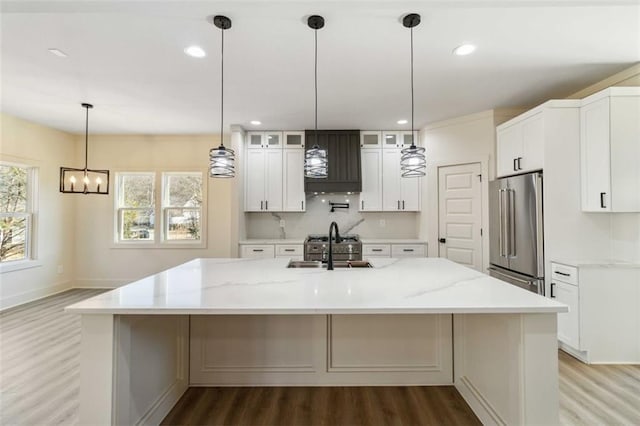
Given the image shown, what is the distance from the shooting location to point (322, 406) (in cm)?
199

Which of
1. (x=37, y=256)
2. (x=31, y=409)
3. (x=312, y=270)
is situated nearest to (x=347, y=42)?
(x=312, y=270)

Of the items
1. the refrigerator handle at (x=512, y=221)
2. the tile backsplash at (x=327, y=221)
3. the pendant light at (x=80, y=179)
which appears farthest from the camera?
the tile backsplash at (x=327, y=221)

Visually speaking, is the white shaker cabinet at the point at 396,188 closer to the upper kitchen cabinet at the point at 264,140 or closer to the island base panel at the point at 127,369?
the upper kitchen cabinet at the point at 264,140

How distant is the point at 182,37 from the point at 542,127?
3354 mm

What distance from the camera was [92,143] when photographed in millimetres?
5094

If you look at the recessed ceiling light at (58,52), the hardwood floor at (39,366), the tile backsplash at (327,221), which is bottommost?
the hardwood floor at (39,366)

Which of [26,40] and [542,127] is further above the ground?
[26,40]

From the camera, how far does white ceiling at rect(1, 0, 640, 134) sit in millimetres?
1966

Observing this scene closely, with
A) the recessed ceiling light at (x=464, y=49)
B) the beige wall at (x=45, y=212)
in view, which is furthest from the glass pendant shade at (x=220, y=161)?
the beige wall at (x=45, y=212)

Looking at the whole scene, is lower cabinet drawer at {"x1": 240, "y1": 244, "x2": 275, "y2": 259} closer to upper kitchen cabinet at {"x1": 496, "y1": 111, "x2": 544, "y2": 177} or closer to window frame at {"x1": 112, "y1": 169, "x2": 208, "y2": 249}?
window frame at {"x1": 112, "y1": 169, "x2": 208, "y2": 249}

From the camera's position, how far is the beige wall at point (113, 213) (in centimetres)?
503

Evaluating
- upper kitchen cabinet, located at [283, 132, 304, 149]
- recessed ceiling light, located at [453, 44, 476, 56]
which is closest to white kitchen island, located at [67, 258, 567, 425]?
recessed ceiling light, located at [453, 44, 476, 56]

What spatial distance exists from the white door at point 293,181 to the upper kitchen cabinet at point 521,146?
271 cm

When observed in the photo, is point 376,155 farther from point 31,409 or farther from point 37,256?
point 37,256
